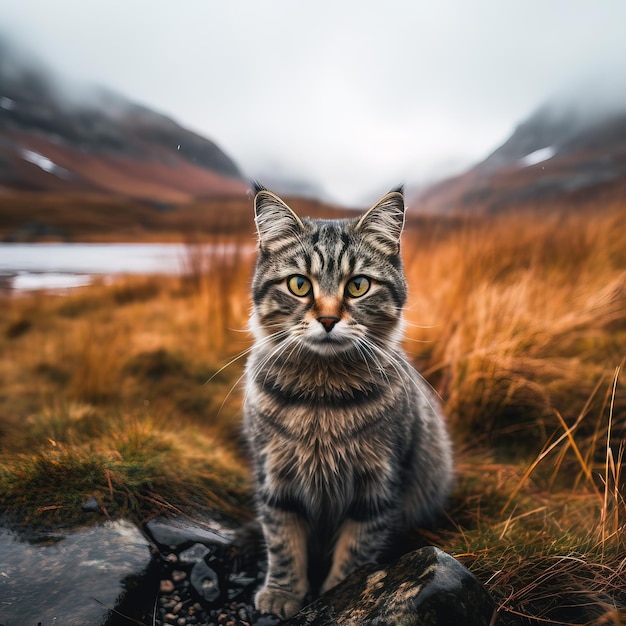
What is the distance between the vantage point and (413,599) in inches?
52.2

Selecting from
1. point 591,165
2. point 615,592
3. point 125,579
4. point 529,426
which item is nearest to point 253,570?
point 125,579

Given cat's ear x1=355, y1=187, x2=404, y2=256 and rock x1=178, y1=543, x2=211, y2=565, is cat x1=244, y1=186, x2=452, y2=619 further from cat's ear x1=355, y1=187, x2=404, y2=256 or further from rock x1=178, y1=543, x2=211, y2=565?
rock x1=178, y1=543, x2=211, y2=565

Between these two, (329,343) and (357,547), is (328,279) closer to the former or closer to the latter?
(329,343)

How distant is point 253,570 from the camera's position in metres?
1.91

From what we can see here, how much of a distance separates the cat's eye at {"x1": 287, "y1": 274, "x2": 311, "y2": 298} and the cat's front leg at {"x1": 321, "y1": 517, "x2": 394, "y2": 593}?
747 millimetres

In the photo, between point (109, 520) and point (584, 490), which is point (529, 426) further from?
point (109, 520)

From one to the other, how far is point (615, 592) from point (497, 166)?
250cm

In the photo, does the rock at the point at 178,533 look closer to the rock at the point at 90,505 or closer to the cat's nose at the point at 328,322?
the rock at the point at 90,505

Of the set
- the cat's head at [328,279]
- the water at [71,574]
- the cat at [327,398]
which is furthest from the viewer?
the cat at [327,398]

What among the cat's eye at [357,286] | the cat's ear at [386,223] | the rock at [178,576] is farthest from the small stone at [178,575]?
the cat's ear at [386,223]

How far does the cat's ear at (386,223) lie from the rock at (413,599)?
2.95 ft

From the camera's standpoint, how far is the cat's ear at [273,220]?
69.7 inches

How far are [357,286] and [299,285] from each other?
17cm

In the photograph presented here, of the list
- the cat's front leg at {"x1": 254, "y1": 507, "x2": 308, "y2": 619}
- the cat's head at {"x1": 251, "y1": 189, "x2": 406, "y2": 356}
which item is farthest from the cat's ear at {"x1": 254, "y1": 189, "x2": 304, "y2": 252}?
the cat's front leg at {"x1": 254, "y1": 507, "x2": 308, "y2": 619}
